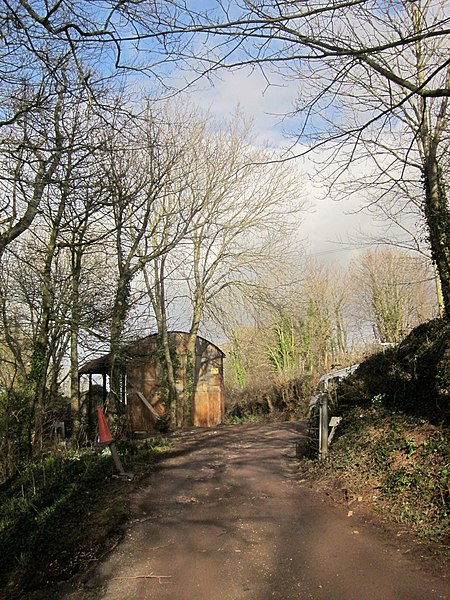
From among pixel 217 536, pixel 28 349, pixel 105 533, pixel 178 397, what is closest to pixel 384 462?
pixel 217 536

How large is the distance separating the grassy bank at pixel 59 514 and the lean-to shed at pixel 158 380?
10.7 m

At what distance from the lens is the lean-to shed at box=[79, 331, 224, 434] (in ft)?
73.6

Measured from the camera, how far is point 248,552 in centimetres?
581

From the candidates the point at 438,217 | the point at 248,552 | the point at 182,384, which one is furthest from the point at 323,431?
the point at 182,384

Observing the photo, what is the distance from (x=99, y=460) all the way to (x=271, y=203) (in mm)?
17532

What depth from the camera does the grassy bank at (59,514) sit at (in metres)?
6.25

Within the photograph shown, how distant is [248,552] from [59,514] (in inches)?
125

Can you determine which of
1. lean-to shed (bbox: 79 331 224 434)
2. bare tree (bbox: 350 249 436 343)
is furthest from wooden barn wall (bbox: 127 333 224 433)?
bare tree (bbox: 350 249 436 343)

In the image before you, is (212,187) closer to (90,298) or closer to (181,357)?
(181,357)

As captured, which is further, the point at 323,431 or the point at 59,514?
the point at 323,431

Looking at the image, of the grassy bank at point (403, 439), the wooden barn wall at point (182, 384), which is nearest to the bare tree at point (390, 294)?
the wooden barn wall at point (182, 384)

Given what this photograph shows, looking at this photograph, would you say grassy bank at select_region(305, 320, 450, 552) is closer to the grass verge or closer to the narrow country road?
the grass verge

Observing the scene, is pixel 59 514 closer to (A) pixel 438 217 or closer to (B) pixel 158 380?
(A) pixel 438 217

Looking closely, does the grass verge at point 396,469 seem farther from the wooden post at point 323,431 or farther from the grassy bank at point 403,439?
the wooden post at point 323,431
